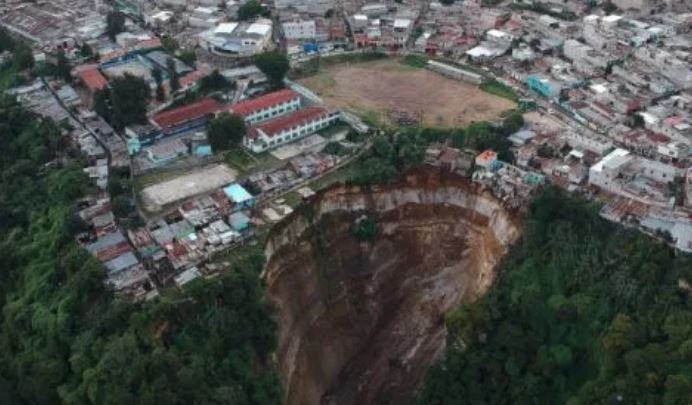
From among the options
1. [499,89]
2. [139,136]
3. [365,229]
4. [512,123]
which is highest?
[512,123]

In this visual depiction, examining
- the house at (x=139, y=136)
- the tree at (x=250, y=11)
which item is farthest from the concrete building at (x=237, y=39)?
the house at (x=139, y=136)

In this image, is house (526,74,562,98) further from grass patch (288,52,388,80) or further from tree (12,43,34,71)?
tree (12,43,34,71)

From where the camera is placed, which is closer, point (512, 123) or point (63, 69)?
point (512, 123)

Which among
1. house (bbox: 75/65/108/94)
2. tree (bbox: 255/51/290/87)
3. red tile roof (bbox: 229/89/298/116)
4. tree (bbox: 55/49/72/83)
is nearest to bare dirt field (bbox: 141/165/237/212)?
red tile roof (bbox: 229/89/298/116)

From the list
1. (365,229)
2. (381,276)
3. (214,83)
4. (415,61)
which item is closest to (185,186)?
(365,229)

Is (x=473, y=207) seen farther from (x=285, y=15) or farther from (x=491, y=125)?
(x=285, y=15)

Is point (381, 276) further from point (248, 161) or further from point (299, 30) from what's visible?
point (299, 30)
